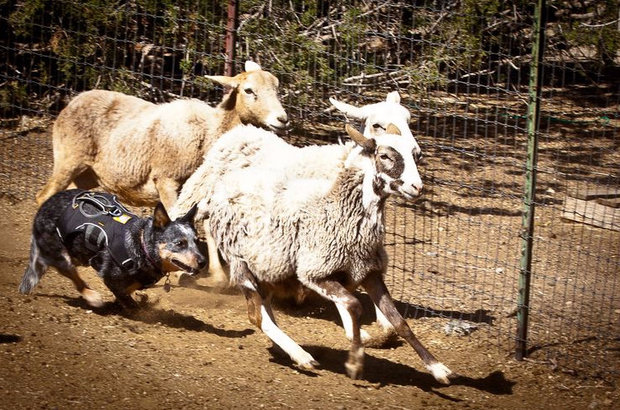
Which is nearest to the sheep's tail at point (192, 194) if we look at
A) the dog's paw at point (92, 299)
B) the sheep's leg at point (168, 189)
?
the dog's paw at point (92, 299)

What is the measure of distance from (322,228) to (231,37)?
299 cm

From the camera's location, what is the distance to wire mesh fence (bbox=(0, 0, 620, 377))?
754 cm

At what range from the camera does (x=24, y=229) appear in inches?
346

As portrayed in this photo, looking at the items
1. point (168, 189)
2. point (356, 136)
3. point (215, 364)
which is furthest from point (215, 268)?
point (356, 136)

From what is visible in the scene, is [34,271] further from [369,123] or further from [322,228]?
[369,123]

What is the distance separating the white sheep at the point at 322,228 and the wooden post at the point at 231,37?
218 centimetres

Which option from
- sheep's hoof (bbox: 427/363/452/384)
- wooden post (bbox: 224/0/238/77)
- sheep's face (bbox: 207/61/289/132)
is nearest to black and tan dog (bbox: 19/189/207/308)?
sheep's face (bbox: 207/61/289/132)

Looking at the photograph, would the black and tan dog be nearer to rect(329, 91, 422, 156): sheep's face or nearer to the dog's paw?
the dog's paw

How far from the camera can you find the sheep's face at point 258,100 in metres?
7.83

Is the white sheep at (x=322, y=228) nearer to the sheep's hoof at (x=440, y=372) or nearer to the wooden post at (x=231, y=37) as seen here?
the sheep's hoof at (x=440, y=372)

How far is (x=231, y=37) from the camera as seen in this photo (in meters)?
8.34

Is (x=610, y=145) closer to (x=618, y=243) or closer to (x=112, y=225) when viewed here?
(x=618, y=243)

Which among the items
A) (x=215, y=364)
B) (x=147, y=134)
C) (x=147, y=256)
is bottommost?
(x=215, y=364)

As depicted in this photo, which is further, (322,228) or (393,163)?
(322,228)
